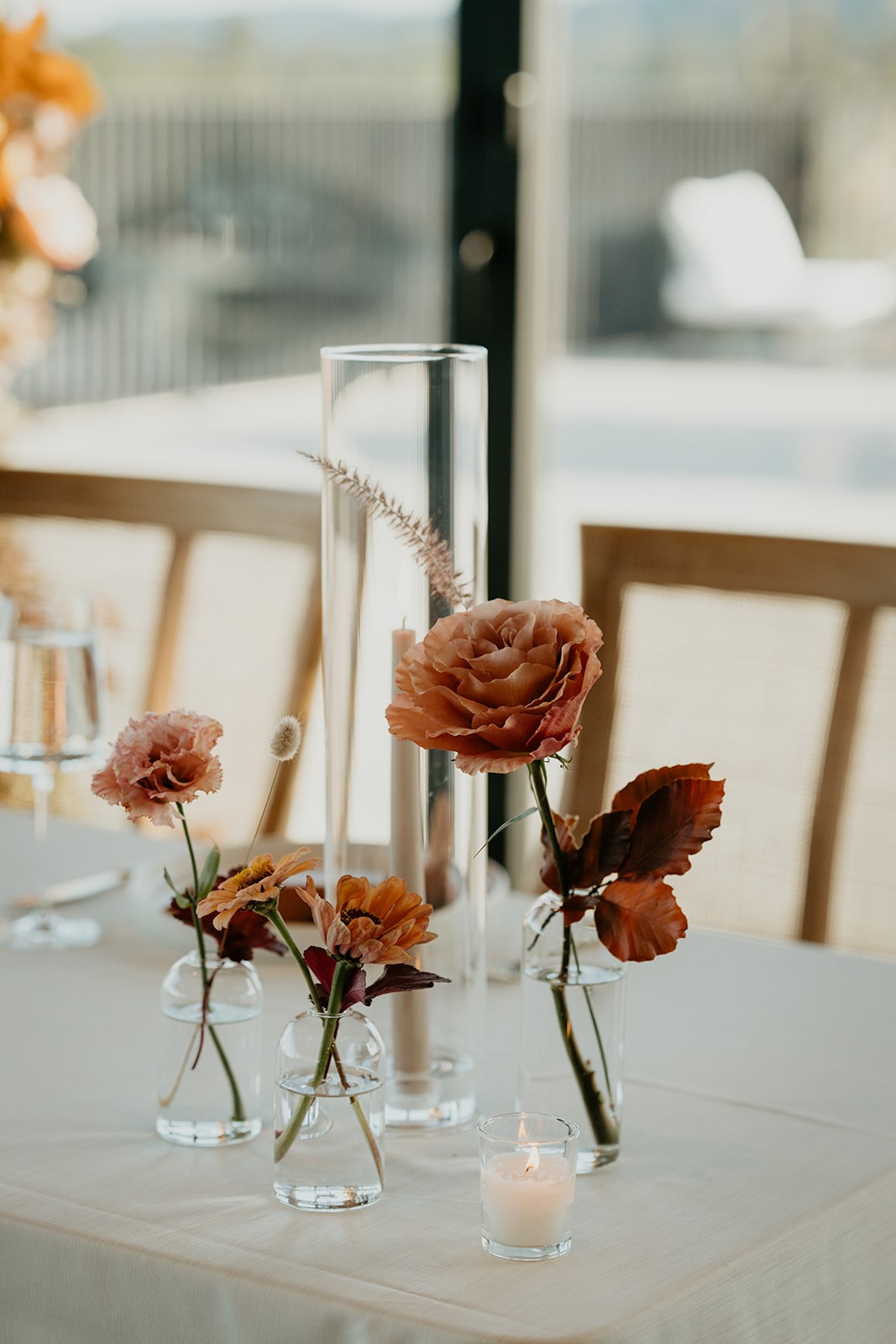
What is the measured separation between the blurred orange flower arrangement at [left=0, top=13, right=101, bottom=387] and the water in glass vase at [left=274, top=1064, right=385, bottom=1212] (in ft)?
6.45

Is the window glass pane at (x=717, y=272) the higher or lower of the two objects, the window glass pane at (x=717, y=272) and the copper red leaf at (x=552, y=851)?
the higher

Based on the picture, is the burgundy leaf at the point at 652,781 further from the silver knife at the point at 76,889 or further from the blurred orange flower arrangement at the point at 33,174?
the blurred orange flower arrangement at the point at 33,174

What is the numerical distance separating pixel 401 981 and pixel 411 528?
0.24 m

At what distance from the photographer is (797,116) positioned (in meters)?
2.99

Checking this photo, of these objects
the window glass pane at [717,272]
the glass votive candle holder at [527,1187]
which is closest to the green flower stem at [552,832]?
the glass votive candle holder at [527,1187]

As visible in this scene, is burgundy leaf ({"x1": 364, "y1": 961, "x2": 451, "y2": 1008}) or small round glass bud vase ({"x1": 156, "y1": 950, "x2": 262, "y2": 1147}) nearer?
burgundy leaf ({"x1": 364, "y1": 961, "x2": 451, "y2": 1008})

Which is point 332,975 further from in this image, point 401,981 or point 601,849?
point 601,849

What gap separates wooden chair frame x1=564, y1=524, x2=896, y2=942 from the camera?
1.81 meters

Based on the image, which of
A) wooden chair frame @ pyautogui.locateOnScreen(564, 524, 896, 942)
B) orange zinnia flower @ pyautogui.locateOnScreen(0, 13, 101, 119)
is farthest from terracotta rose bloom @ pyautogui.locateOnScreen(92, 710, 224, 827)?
orange zinnia flower @ pyautogui.locateOnScreen(0, 13, 101, 119)

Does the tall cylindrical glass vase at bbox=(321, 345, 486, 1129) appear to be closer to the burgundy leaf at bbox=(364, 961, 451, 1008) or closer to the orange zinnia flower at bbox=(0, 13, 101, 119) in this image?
the burgundy leaf at bbox=(364, 961, 451, 1008)

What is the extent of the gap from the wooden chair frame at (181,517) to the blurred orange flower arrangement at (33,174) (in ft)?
1.78

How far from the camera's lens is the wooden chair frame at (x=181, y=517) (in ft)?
7.09

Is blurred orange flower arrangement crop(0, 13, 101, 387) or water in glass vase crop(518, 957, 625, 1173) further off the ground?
blurred orange flower arrangement crop(0, 13, 101, 387)

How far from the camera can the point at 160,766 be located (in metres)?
0.89
